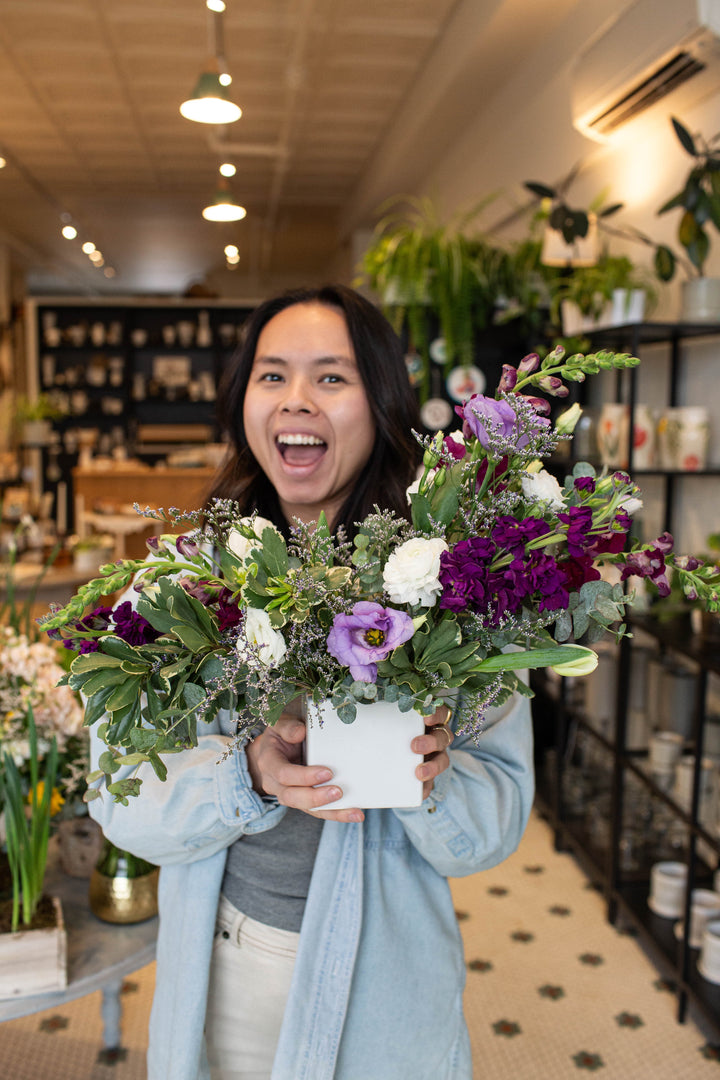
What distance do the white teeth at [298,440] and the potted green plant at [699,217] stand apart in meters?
1.78

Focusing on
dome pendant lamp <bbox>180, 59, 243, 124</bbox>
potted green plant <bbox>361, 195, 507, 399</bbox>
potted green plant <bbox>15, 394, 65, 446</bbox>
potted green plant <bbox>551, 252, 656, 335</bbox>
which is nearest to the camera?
potted green plant <bbox>551, 252, 656, 335</bbox>

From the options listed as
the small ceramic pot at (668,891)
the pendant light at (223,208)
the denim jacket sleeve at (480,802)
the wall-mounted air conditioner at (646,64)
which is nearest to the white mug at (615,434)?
the wall-mounted air conditioner at (646,64)

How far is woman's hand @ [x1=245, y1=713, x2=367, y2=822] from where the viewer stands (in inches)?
37.8

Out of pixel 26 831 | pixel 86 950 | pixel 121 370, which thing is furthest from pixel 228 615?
pixel 121 370

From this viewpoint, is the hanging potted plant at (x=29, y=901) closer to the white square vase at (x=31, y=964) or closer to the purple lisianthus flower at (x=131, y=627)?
the white square vase at (x=31, y=964)

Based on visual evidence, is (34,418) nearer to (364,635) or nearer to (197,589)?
(197,589)

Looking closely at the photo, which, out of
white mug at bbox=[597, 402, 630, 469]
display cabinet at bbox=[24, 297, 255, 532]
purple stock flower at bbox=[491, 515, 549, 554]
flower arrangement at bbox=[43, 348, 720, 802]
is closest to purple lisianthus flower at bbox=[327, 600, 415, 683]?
flower arrangement at bbox=[43, 348, 720, 802]

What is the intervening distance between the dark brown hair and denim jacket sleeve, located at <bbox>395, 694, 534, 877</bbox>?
0.34 meters

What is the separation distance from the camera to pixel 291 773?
98 cm

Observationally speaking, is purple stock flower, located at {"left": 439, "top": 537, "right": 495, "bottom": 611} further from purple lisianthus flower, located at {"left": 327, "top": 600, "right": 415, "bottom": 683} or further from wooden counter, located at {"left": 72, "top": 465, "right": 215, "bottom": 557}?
wooden counter, located at {"left": 72, "top": 465, "right": 215, "bottom": 557}

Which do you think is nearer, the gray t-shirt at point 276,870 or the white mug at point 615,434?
the gray t-shirt at point 276,870

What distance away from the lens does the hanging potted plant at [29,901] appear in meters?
1.53

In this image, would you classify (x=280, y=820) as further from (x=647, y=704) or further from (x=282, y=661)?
(x=647, y=704)

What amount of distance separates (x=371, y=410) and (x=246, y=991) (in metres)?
0.83
